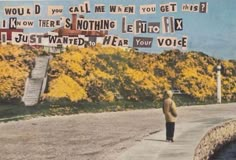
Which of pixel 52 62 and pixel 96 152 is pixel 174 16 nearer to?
pixel 52 62

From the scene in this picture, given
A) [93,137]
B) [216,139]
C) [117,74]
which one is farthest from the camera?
[117,74]

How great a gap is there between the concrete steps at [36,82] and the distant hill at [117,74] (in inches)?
10.9

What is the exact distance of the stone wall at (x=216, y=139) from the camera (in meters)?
14.4

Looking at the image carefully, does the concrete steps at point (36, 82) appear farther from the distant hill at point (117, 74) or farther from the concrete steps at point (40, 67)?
the distant hill at point (117, 74)

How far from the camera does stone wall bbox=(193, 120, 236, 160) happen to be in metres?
14.4

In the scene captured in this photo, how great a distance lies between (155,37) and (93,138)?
12.7 meters

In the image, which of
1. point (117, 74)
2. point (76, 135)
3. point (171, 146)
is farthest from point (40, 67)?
point (171, 146)

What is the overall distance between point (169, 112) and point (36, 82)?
44.8 ft

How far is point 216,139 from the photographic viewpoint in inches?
704

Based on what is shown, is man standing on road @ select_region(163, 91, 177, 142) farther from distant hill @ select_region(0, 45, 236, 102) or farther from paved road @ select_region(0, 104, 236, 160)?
distant hill @ select_region(0, 45, 236, 102)

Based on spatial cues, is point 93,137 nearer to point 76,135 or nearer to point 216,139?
point 76,135

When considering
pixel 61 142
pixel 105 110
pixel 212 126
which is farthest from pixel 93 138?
pixel 105 110

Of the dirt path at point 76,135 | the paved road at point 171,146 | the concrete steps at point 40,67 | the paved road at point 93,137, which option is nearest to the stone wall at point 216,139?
the paved road at point 171,146

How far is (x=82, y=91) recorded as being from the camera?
27.3 m
